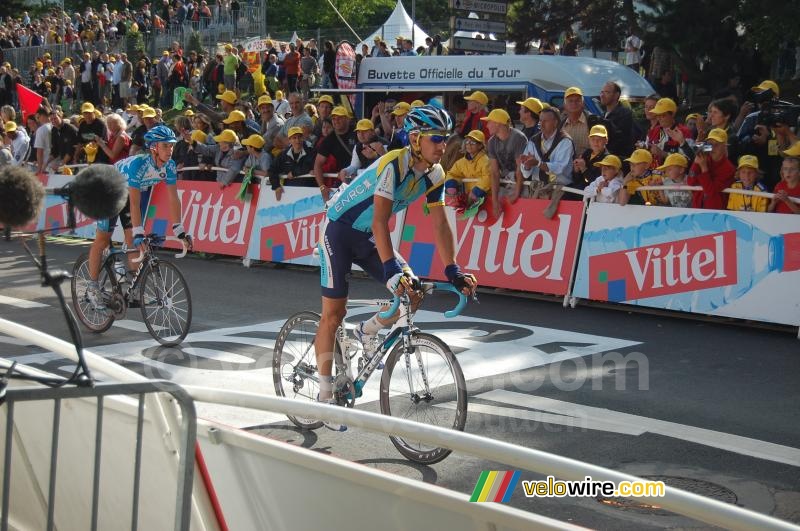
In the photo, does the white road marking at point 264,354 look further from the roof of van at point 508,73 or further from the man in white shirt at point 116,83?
the man in white shirt at point 116,83

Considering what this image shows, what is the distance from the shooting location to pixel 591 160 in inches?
487

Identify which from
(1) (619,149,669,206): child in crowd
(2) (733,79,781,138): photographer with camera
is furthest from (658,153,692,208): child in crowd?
(2) (733,79,781,138): photographer with camera

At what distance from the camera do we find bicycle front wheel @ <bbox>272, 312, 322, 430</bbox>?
6.86m

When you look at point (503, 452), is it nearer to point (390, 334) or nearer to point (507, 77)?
point (390, 334)

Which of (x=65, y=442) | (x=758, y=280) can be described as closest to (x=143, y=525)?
(x=65, y=442)

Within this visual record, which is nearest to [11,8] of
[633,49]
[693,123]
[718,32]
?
[633,49]

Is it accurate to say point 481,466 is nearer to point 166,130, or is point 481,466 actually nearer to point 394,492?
point 394,492

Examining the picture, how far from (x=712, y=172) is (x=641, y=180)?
90 cm

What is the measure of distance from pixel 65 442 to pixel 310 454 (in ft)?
3.53

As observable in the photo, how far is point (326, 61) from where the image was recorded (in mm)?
23516

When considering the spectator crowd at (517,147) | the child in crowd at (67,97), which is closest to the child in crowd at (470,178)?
the spectator crowd at (517,147)

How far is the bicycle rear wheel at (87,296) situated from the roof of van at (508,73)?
11.6m

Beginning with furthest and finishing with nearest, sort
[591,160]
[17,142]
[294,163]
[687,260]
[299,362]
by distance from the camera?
[17,142], [294,163], [591,160], [687,260], [299,362]

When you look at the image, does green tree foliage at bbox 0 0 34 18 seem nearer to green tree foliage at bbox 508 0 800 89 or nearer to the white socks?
green tree foliage at bbox 508 0 800 89
